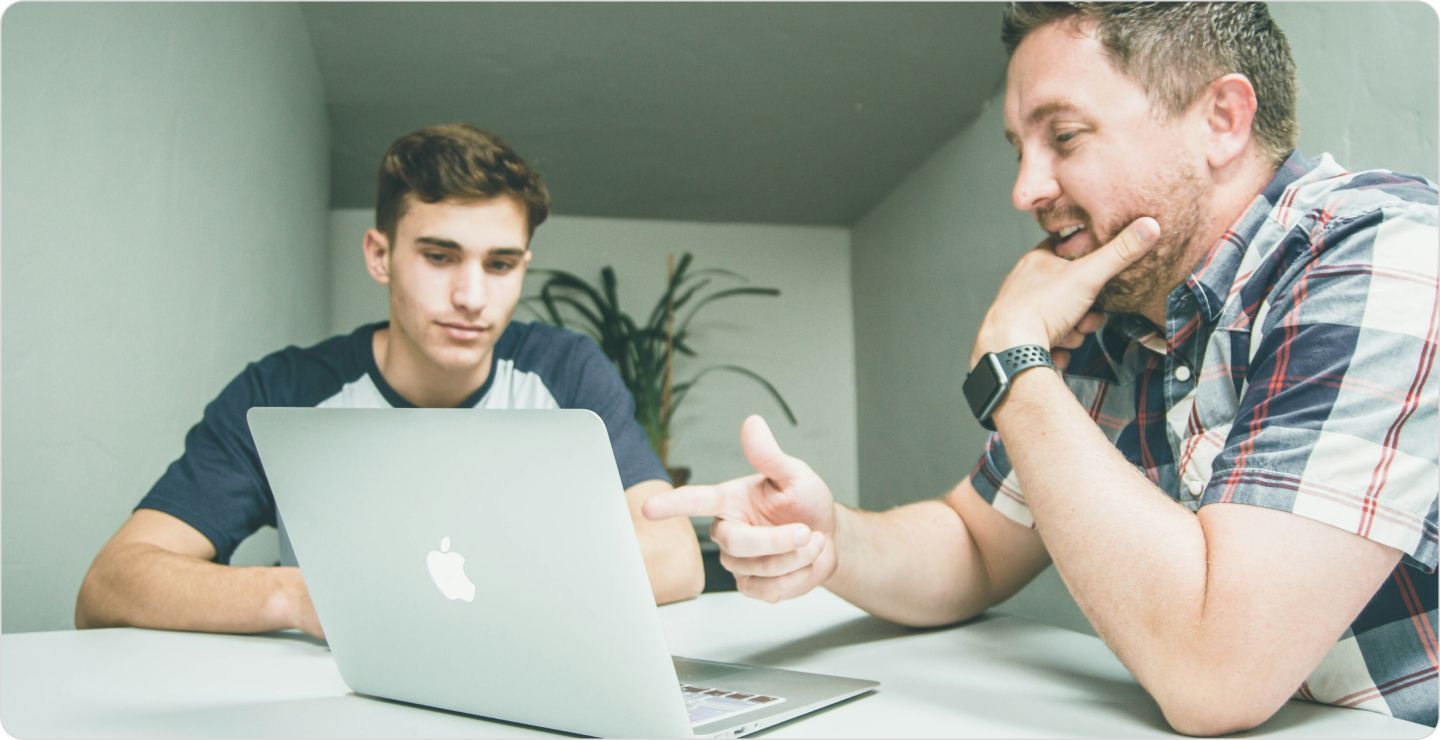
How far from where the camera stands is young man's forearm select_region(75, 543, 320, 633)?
1122 mm

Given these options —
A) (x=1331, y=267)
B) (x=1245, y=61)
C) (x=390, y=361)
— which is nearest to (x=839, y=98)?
(x=390, y=361)

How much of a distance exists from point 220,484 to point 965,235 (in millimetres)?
2744

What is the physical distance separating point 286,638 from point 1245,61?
1.35 m

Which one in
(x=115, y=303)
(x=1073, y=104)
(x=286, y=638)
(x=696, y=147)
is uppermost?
(x=696, y=147)

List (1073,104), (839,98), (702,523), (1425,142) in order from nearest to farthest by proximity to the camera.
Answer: (1073,104)
(1425,142)
(839,98)
(702,523)

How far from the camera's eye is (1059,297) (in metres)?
1.12

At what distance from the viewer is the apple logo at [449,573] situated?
68 cm

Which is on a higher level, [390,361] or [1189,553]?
[390,361]

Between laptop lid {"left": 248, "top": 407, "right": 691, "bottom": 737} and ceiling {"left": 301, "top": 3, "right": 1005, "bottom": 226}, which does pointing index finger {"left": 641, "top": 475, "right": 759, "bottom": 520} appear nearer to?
laptop lid {"left": 248, "top": 407, "right": 691, "bottom": 737}

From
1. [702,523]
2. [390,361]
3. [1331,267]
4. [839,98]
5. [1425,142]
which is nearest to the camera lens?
[1331,267]

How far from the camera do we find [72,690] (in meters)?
0.87

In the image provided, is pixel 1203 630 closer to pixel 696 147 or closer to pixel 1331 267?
pixel 1331 267

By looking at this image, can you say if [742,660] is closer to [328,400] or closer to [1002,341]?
[1002,341]

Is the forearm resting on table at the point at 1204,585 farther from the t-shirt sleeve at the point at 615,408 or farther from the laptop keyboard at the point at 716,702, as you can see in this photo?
the t-shirt sleeve at the point at 615,408
